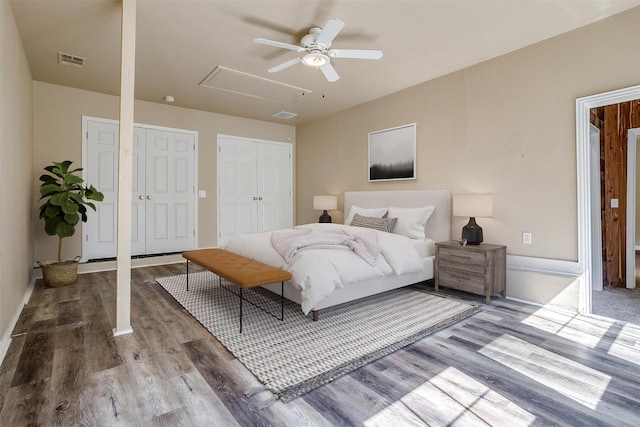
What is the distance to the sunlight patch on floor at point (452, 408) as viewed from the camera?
1.52 m

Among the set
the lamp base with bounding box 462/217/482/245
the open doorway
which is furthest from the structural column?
the open doorway

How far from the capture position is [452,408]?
1613 mm

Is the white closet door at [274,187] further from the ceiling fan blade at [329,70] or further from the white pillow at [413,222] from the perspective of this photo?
the ceiling fan blade at [329,70]

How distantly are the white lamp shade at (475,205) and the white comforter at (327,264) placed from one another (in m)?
0.70

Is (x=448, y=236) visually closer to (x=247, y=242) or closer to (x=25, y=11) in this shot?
(x=247, y=242)

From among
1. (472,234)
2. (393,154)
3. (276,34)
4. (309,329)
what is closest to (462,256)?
(472,234)

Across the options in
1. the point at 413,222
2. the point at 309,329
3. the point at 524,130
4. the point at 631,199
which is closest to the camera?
the point at 309,329

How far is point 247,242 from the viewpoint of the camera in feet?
11.5

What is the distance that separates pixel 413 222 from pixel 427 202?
1.25 feet

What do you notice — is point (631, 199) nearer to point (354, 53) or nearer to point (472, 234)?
point (472, 234)

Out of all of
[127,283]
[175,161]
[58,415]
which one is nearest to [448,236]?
[127,283]

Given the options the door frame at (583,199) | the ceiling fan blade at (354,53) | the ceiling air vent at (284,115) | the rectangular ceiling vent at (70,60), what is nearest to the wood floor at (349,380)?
the door frame at (583,199)

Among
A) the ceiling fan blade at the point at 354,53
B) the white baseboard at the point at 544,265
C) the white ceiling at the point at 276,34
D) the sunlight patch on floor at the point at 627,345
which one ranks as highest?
the white ceiling at the point at 276,34

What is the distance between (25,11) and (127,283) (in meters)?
2.51
